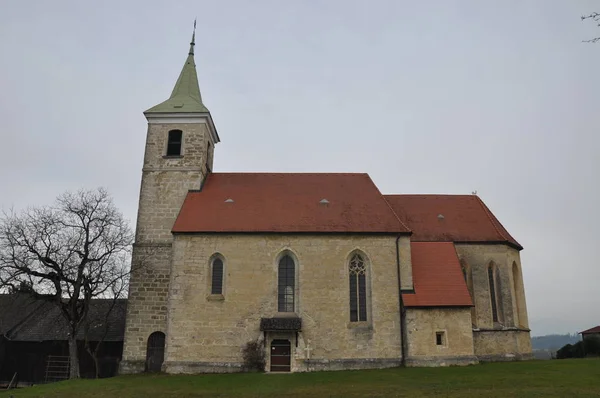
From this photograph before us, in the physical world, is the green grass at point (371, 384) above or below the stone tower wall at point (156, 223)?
below

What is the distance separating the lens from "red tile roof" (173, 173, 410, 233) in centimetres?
2598

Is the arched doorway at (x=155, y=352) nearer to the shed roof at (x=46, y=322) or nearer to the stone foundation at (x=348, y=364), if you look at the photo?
the shed roof at (x=46, y=322)

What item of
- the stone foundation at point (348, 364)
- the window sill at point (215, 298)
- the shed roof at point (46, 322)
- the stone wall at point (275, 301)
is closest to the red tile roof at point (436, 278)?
the stone wall at point (275, 301)

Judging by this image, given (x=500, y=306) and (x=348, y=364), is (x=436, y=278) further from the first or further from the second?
(x=348, y=364)

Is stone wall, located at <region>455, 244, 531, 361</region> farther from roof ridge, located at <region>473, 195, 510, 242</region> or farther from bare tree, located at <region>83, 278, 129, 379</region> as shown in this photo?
bare tree, located at <region>83, 278, 129, 379</region>

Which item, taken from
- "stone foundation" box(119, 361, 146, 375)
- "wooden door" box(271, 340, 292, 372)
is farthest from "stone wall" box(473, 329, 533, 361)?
"stone foundation" box(119, 361, 146, 375)

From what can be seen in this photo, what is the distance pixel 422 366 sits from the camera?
23.1 m

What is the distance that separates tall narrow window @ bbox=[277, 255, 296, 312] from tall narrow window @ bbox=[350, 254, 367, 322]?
9.94ft

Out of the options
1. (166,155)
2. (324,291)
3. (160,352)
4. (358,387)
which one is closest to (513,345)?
(324,291)

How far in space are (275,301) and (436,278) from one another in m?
8.41

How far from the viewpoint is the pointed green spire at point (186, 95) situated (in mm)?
30125

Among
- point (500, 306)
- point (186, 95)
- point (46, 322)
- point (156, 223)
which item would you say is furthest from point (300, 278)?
point (46, 322)

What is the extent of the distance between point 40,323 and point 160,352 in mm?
10424

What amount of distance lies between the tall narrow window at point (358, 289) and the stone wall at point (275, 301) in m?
0.29
